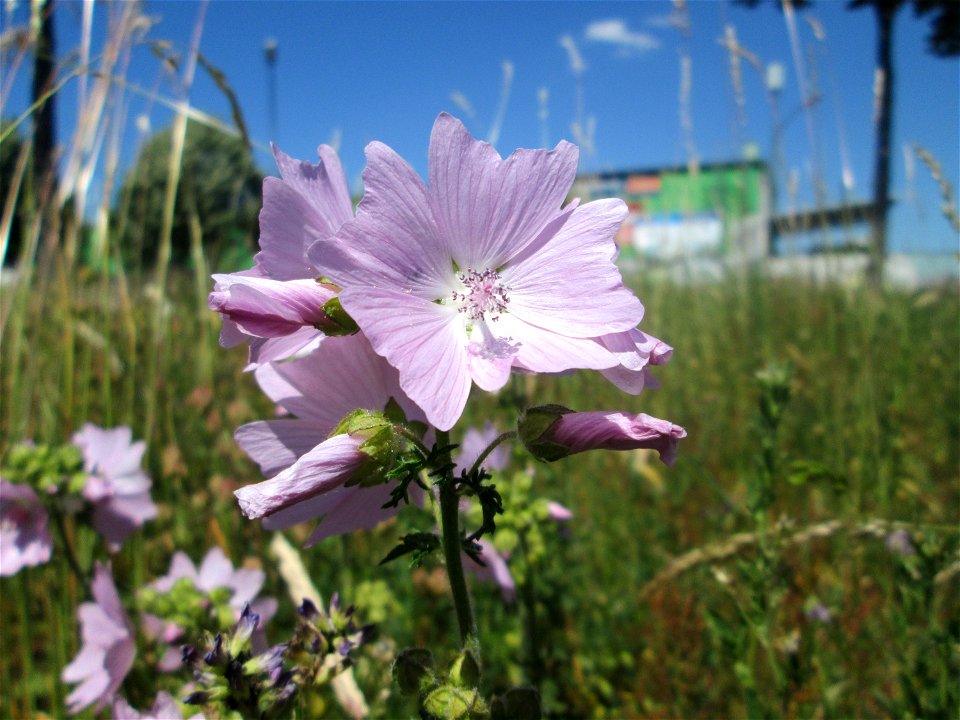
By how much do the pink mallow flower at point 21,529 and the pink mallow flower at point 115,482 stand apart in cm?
12

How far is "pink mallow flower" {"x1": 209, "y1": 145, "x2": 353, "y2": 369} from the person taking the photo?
75 cm

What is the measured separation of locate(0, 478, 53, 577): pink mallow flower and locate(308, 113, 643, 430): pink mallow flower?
4.28 ft

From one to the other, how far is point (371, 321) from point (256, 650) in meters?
0.57

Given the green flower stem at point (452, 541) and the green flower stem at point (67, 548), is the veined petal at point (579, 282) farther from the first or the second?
the green flower stem at point (67, 548)

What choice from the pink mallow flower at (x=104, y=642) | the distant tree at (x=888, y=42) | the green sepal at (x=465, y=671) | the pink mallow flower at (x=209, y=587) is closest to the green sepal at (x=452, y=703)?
the green sepal at (x=465, y=671)

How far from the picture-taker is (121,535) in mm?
1808

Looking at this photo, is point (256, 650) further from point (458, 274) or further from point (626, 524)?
point (626, 524)

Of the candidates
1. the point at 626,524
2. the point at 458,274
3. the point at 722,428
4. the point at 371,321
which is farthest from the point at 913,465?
the point at 371,321

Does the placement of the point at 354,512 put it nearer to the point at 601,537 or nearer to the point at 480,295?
the point at 480,295

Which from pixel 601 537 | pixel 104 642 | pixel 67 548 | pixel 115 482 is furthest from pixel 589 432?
pixel 601 537

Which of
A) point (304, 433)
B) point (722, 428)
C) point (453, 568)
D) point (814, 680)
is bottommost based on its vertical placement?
point (814, 680)

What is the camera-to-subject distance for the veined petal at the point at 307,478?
72cm

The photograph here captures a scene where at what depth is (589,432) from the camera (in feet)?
2.54

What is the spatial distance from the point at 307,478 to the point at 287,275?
0.26m
